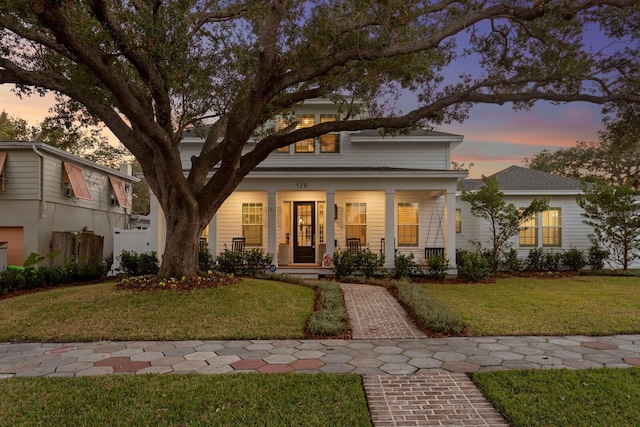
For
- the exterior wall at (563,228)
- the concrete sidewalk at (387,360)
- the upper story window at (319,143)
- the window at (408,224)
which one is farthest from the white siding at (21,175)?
the exterior wall at (563,228)

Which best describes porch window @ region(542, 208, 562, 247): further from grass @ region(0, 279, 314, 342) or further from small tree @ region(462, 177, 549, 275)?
grass @ region(0, 279, 314, 342)

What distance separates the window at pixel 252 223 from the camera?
14.0 metres

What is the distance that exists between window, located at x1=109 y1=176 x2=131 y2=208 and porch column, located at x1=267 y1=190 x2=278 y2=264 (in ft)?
33.3

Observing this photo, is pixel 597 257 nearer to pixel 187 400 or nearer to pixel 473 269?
pixel 473 269

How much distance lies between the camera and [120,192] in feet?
64.0

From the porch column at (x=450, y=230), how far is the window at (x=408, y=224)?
1755 millimetres

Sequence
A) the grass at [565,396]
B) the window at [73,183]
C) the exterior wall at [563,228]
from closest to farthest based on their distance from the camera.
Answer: the grass at [565,396] → the window at [73,183] → the exterior wall at [563,228]

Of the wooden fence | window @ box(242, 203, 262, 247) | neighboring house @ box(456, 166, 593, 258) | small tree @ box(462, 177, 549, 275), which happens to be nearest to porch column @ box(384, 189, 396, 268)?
small tree @ box(462, 177, 549, 275)

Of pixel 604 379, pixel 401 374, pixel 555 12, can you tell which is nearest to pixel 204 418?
pixel 401 374

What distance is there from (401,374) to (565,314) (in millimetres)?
4629

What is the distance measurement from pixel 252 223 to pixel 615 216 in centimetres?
1254

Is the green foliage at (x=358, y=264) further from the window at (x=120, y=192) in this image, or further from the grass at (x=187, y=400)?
the window at (x=120, y=192)

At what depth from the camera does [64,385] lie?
397cm

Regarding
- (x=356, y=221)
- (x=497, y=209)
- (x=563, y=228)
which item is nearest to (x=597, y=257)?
(x=563, y=228)
